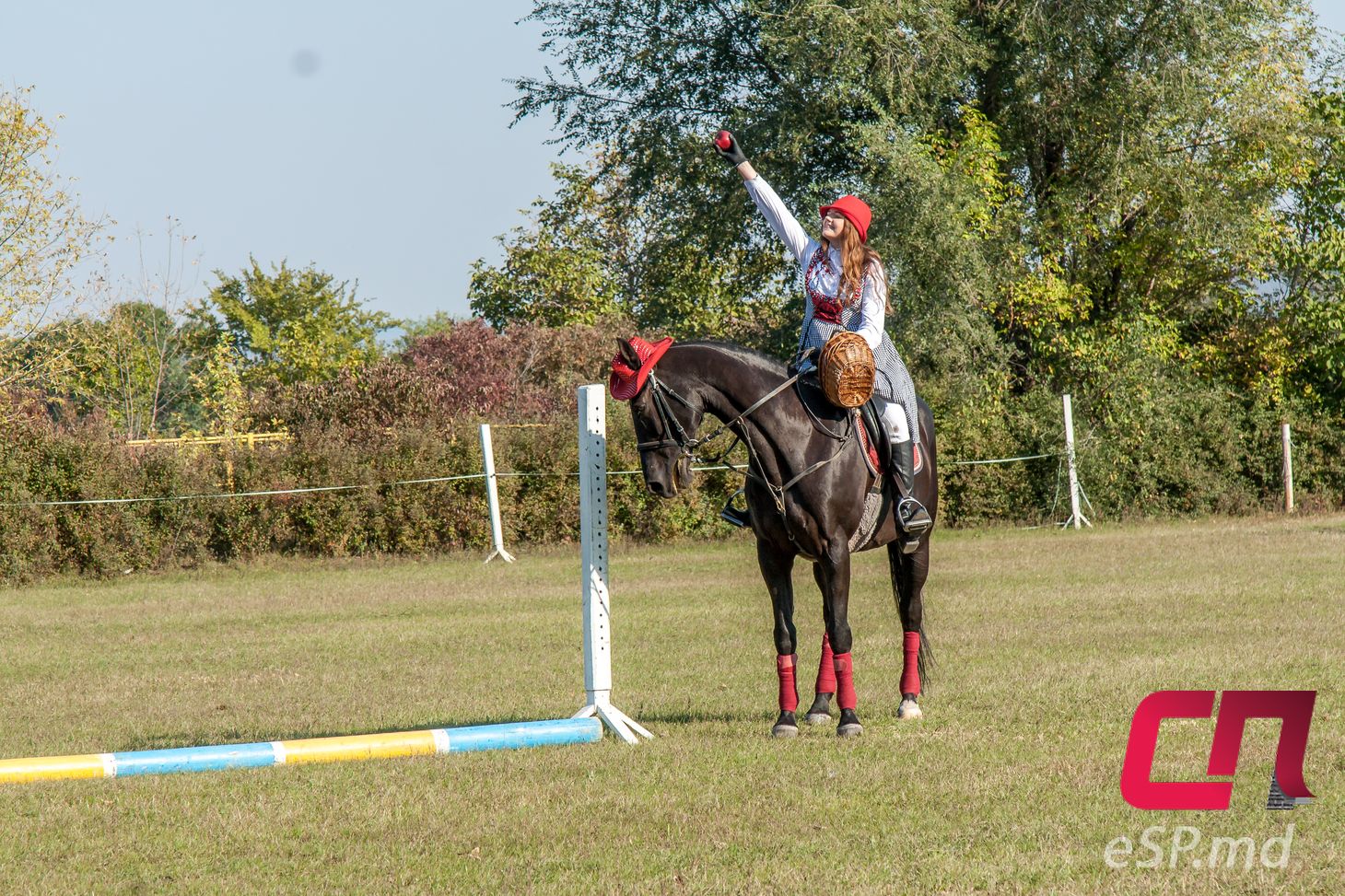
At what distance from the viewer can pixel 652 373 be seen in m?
7.41

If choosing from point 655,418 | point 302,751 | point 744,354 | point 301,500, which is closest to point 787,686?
point 655,418

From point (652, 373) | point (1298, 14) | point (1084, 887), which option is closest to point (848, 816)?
point (1084, 887)

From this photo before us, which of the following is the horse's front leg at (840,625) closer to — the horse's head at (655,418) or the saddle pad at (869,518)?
the saddle pad at (869,518)

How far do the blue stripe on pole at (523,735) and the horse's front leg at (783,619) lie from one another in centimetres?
102

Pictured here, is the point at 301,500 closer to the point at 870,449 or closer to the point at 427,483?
the point at 427,483

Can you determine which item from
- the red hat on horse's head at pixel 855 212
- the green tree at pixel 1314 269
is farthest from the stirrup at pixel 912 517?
the green tree at pixel 1314 269

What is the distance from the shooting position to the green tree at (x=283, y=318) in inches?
2007

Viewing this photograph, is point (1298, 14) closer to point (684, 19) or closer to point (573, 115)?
point (684, 19)

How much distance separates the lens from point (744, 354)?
304 inches

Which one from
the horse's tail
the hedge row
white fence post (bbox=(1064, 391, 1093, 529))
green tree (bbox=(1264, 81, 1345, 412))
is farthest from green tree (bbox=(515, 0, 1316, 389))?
the horse's tail

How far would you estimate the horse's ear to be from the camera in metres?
7.19
